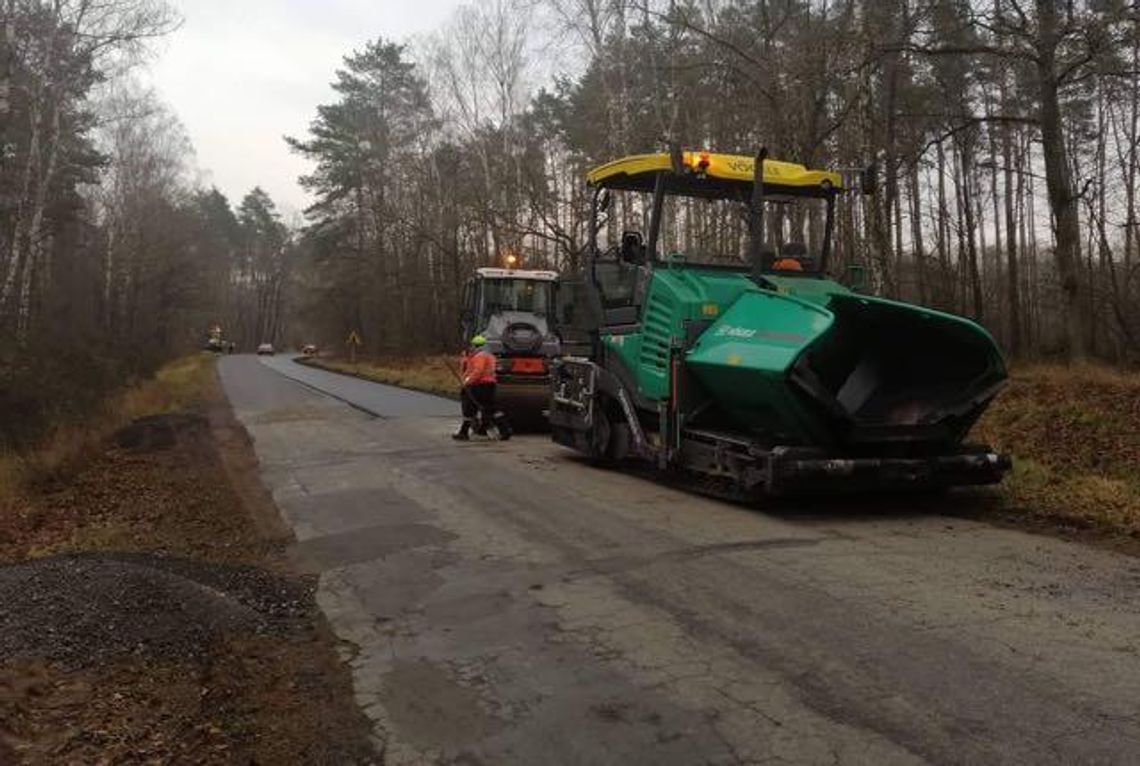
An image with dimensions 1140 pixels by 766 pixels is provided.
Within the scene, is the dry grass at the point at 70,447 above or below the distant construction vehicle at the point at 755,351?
below

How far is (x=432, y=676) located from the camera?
4.82 m

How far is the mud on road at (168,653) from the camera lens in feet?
13.4

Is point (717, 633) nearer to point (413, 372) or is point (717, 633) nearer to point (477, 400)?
point (477, 400)

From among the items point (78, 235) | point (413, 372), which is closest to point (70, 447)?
point (413, 372)

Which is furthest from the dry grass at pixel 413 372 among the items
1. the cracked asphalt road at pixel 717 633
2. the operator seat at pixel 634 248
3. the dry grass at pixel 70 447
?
the cracked asphalt road at pixel 717 633

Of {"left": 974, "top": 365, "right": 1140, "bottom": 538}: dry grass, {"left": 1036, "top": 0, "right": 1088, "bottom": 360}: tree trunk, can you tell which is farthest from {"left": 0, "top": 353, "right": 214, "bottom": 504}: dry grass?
{"left": 1036, "top": 0, "right": 1088, "bottom": 360}: tree trunk

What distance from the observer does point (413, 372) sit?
123ft

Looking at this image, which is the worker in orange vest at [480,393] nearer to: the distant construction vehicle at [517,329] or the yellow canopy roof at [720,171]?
the distant construction vehicle at [517,329]

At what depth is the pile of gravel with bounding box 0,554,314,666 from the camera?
5090 millimetres

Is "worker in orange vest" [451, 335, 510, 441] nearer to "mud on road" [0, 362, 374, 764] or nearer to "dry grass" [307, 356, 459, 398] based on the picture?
"mud on road" [0, 362, 374, 764]

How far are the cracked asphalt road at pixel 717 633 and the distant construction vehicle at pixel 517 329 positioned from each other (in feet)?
23.6

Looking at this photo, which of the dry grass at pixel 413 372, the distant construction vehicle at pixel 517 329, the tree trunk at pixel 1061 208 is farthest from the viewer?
the dry grass at pixel 413 372

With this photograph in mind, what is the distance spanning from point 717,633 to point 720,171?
603cm

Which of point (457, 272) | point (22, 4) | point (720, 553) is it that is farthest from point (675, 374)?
point (457, 272)
